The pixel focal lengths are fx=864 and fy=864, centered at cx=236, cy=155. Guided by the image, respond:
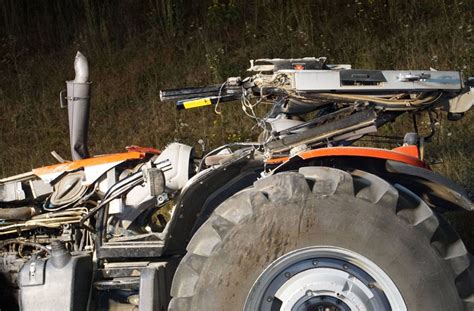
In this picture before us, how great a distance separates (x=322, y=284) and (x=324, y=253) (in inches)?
6.8

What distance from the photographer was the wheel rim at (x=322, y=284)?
4801 millimetres

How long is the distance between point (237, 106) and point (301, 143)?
6.54 m

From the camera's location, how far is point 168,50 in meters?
13.7

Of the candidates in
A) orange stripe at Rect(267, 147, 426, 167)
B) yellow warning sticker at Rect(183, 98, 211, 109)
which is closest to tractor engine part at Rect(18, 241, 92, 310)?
yellow warning sticker at Rect(183, 98, 211, 109)

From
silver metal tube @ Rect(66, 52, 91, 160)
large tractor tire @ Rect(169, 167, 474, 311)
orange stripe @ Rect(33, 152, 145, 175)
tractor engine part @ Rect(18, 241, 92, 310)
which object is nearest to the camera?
large tractor tire @ Rect(169, 167, 474, 311)

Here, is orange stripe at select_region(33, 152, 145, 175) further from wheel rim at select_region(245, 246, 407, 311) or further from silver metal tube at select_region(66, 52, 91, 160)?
wheel rim at select_region(245, 246, 407, 311)

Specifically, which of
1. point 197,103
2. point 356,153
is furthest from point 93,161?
point 356,153

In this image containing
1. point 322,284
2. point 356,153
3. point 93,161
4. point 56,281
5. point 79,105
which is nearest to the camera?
point 322,284

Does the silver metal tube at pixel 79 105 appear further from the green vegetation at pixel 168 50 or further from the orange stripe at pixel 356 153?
the green vegetation at pixel 168 50

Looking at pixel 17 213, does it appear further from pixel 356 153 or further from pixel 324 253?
pixel 356 153

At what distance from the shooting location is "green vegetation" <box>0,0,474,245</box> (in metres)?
12.0

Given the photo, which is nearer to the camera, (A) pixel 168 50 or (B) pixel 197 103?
(B) pixel 197 103

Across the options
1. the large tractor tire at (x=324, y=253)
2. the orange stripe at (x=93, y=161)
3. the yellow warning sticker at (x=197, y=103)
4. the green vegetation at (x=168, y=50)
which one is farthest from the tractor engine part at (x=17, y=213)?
the green vegetation at (x=168, y=50)

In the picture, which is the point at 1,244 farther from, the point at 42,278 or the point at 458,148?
the point at 458,148
